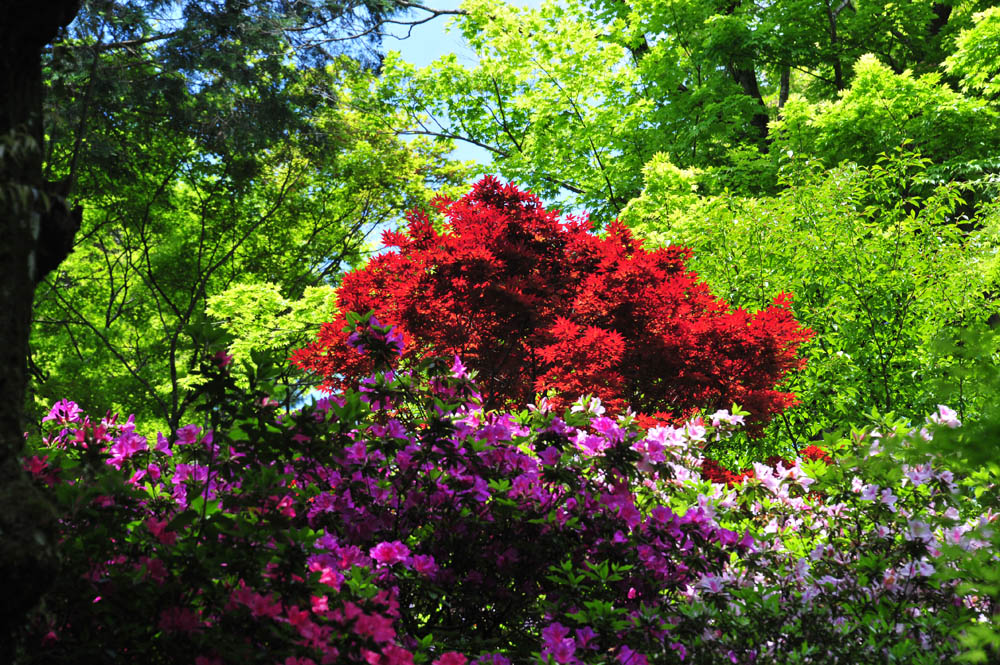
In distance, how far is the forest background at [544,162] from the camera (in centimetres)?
692

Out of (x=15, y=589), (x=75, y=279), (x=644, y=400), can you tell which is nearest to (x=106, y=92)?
(x=75, y=279)

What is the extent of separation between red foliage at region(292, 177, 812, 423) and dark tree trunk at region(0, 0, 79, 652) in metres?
3.78

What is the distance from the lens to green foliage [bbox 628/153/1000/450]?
6.40 meters

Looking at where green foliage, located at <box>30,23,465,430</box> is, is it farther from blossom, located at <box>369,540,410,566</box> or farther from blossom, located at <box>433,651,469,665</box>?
blossom, located at <box>433,651,469,665</box>

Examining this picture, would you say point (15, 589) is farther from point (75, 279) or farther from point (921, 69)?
point (921, 69)

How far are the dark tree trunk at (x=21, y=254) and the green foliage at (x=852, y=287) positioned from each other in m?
5.60

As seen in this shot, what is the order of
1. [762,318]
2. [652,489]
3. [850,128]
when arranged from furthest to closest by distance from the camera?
[850,128], [762,318], [652,489]

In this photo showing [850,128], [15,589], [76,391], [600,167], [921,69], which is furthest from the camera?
[921,69]

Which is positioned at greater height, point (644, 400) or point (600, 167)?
point (600, 167)

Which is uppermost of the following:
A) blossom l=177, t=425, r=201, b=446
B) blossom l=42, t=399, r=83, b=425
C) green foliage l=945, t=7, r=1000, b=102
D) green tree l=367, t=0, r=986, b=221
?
green tree l=367, t=0, r=986, b=221

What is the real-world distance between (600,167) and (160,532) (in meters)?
11.6

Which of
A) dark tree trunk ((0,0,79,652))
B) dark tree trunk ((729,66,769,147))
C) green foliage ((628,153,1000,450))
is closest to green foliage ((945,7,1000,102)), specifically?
dark tree trunk ((729,66,769,147))

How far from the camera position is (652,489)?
341 cm

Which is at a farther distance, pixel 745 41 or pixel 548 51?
pixel 548 51
